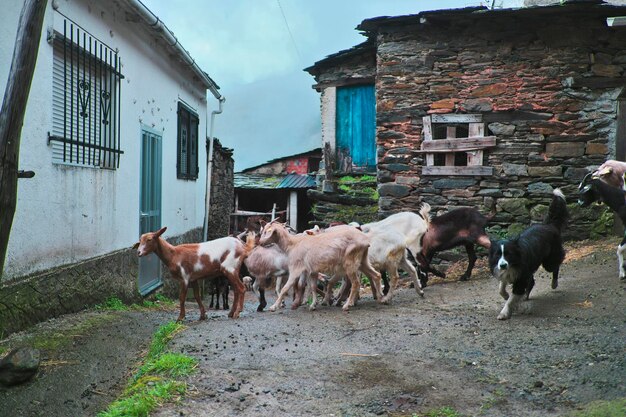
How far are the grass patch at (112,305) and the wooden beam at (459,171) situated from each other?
5.85 metres

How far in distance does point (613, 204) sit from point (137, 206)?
20.9 feet

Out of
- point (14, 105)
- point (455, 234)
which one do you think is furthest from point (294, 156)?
point (14, 105)

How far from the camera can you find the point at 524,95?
35.4ft

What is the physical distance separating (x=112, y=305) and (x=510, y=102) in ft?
23.8

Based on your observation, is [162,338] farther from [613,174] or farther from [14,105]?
[613,174]

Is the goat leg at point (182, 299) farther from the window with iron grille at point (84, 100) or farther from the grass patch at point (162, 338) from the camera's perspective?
the window with iron grille at point (84, 100)

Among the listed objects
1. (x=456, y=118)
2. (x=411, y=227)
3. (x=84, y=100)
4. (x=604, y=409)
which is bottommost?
(x=604, y=409)

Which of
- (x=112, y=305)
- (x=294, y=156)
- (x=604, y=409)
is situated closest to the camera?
(x=604, y=409)

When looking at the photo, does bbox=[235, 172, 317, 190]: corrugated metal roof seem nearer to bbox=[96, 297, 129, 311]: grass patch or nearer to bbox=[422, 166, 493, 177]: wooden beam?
bbox=[422, 166, 493, 177]: wooden beam

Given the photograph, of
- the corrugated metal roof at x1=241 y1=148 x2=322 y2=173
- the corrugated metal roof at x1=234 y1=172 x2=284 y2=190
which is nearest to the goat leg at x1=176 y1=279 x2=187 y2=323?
the corrugated metal roof at x1=234 y1=172 x2=284 y2=190

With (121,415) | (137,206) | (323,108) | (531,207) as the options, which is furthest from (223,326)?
(323,108)

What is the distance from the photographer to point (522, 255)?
6312 mm

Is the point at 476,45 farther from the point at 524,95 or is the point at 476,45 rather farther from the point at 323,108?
the point at 323,108

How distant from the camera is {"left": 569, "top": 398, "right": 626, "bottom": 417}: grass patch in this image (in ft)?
11.3
